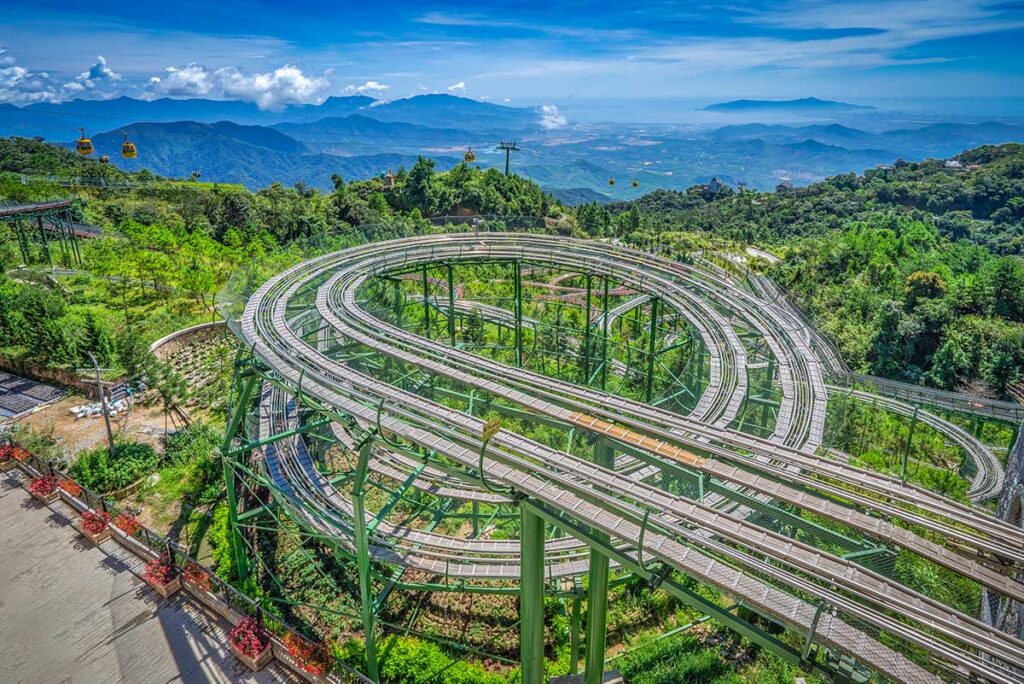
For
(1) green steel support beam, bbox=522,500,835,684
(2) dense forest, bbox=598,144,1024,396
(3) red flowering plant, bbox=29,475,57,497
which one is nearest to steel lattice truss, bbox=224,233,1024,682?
(1) green steel support beam, bbox=522,500,835,684

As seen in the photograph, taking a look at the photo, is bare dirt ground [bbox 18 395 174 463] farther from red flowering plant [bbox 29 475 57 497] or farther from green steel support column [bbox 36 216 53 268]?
green steel support column [bbox 36 216 53 268]

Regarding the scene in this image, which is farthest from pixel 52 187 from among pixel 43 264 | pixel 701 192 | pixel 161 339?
pixel 701 192

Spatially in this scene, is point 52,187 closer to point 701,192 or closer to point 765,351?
point 765,351

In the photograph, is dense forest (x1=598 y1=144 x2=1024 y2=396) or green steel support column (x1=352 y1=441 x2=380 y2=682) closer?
green steel support column (x1=352 y1=441 x2=380 y2=682)

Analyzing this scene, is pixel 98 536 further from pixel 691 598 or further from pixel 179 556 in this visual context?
pixel 691 598

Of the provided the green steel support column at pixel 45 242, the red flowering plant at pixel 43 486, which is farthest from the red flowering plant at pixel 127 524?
the green steel support column at pixel 45 242

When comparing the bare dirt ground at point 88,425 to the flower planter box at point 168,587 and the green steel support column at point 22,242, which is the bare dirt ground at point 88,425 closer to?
the flower planter box at point 168,587
